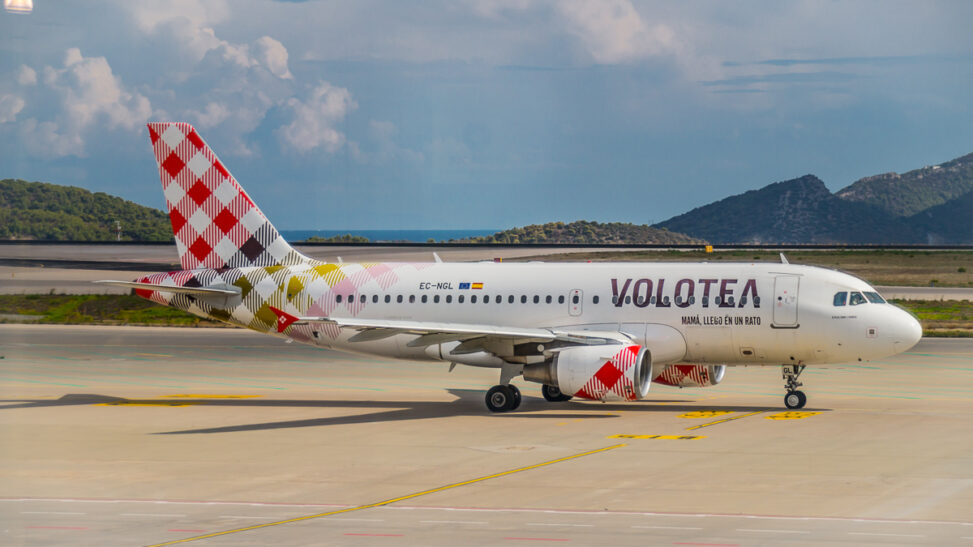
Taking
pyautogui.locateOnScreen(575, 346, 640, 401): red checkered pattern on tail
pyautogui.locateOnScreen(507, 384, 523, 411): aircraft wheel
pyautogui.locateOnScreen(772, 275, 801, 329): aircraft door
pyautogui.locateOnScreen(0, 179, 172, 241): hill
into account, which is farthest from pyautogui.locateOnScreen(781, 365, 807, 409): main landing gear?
pyautogui.locateOnScreen(0, 179, 172, 241): hill

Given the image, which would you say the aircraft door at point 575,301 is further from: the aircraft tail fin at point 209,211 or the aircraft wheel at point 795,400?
the aircraft tail fin at point 209,211

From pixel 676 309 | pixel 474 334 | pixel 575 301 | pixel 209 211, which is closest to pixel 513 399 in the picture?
pixel 474 334

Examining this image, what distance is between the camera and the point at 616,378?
3008 cm

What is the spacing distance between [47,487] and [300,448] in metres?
6.21

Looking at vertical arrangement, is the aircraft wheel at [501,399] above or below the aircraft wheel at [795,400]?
below

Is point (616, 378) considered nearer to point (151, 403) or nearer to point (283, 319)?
point (283, 319)

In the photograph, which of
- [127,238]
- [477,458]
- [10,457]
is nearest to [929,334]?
[477,458]

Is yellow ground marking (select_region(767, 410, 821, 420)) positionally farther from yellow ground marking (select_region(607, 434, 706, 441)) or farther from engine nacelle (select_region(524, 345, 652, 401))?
yellow ground marking (select_region(607, 434, 706, 441))

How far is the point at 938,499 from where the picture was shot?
65.8 ft

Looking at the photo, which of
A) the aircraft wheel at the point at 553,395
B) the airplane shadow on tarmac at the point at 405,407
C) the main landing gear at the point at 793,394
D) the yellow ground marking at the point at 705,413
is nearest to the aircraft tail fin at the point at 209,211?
the airplane shadow on tarmac at the point at 405,407

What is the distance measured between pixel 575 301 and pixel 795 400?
22.3 feet

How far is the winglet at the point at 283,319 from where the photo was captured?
34.9m

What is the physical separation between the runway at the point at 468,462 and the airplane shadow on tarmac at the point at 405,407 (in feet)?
Result: 0.40

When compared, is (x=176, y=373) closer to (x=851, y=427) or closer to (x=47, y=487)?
(x=47, y=487)
